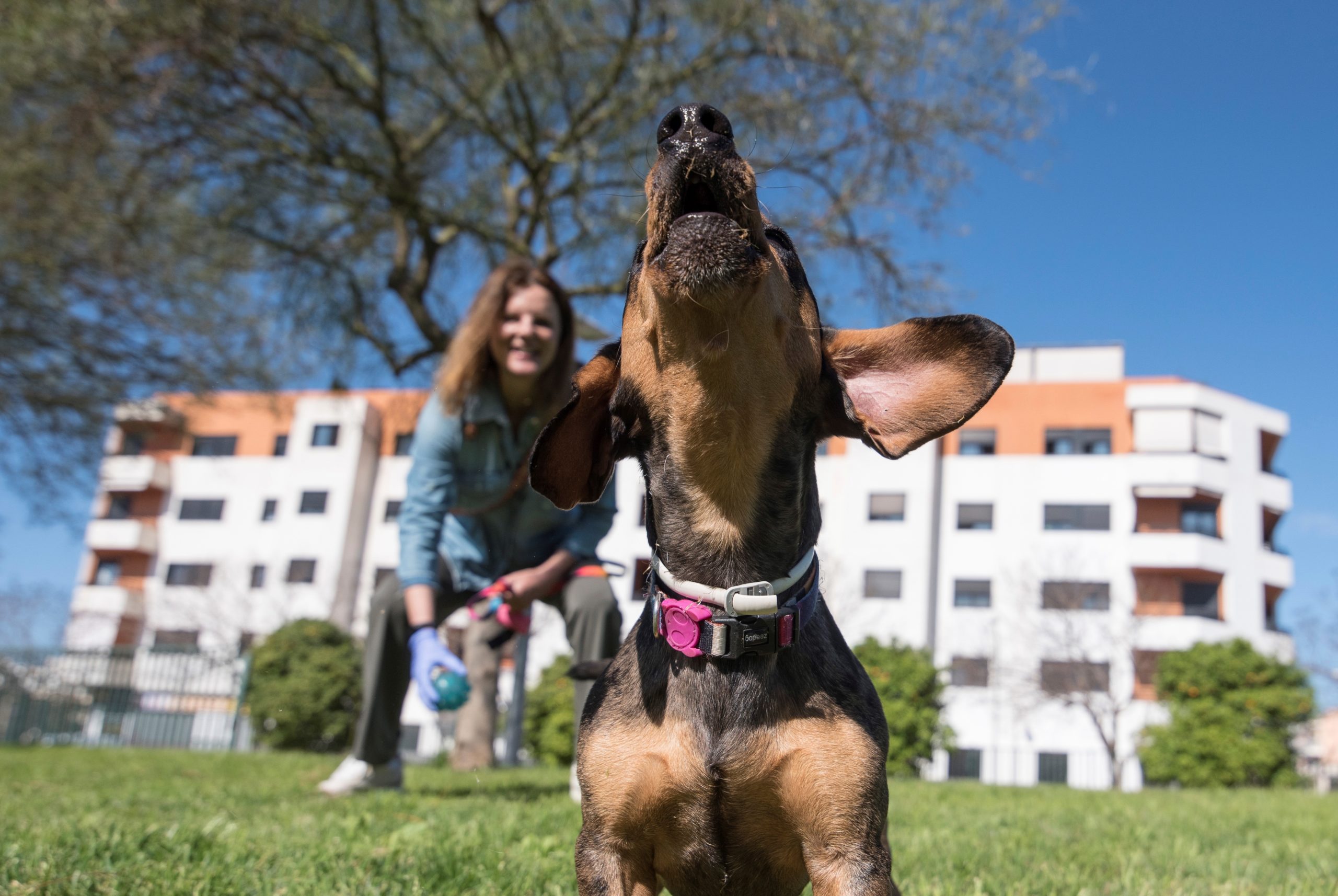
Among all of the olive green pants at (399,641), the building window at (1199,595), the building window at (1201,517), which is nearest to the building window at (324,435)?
the building window at (1201,517)

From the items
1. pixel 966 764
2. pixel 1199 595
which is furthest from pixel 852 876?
pixel 1199 595

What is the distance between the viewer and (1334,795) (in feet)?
36.3

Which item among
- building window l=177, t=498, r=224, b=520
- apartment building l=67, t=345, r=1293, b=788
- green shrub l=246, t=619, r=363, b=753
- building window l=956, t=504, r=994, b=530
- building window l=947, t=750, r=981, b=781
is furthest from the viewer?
building window l=177, t=498, r=224, b=520

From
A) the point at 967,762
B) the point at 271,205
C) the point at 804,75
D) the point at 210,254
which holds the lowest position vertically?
the point at 967,762

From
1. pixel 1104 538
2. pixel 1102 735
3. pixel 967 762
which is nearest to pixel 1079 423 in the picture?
pixel 1104 538

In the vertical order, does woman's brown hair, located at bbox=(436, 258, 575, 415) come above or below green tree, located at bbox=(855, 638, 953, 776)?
above

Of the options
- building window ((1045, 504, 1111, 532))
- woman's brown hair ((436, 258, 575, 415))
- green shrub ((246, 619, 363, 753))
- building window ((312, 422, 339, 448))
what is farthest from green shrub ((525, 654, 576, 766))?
building window ((312, 422, 339, 448))

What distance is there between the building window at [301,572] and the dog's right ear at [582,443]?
165ft

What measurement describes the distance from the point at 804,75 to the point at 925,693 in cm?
1037

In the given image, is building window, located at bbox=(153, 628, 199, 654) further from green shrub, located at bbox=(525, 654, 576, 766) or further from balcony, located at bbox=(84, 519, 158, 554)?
green shrub, located at bbox=(525, 654, 576, 766)

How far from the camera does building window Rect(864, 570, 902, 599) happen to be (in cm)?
4416

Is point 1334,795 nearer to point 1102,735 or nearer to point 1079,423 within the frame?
point 1102,735

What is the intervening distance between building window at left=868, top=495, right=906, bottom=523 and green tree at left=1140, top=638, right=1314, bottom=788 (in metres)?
25.0

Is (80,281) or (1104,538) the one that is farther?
(1104,538)
